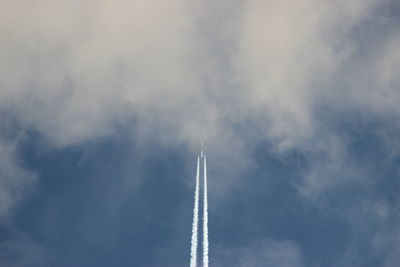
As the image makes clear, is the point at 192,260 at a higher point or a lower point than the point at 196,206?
lower

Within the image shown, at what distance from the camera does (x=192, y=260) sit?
598 feet

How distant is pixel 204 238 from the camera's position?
620ft

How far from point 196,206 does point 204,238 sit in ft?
38.5

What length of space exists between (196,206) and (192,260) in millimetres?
19786

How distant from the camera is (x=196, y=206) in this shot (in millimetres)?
191750
